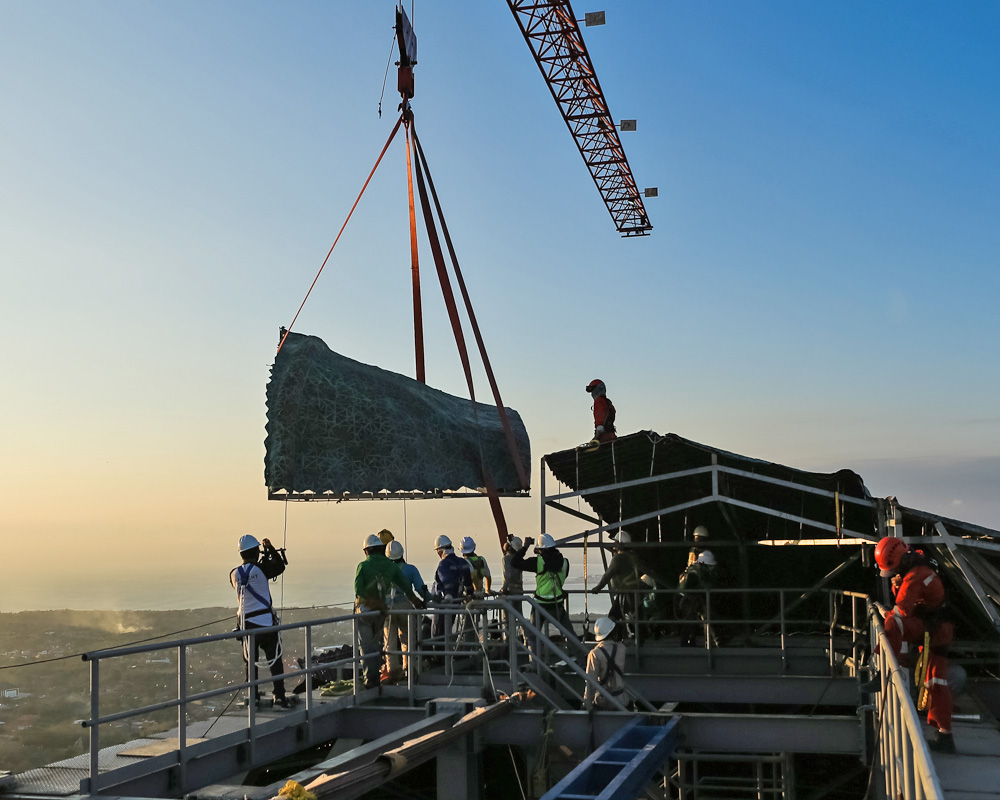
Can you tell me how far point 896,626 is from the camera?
9648mm

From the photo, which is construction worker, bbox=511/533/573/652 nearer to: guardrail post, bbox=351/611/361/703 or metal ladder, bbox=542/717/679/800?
guardrail post, bbox=351/611/361/703

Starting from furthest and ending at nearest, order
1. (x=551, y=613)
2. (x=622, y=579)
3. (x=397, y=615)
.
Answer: (x=622, y=579) < (x=551, y=613) < (x=397, y=615)

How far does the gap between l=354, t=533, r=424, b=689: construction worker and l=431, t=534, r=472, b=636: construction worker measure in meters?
1.82

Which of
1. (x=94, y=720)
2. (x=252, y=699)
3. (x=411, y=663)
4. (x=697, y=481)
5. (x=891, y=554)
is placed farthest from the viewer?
(x=697, y=481)

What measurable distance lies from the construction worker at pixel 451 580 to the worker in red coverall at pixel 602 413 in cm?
442

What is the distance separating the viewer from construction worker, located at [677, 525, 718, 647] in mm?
17203

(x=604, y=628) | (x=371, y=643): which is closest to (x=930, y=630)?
(x=604, y=628)

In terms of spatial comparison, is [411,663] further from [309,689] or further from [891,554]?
[891,554]

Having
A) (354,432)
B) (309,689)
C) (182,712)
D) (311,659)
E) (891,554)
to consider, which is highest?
(354,432)

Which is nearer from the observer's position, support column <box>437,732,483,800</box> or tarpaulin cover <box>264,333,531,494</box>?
support column <box>437,732,483,800</box>

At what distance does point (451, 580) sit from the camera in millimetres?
15227

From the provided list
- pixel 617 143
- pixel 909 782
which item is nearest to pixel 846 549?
pixel 909 782

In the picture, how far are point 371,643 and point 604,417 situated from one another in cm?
767

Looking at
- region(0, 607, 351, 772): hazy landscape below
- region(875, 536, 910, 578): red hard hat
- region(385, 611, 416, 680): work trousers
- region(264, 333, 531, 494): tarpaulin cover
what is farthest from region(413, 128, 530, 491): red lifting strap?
region(0, 607, 351, 772): hazy landscape below
